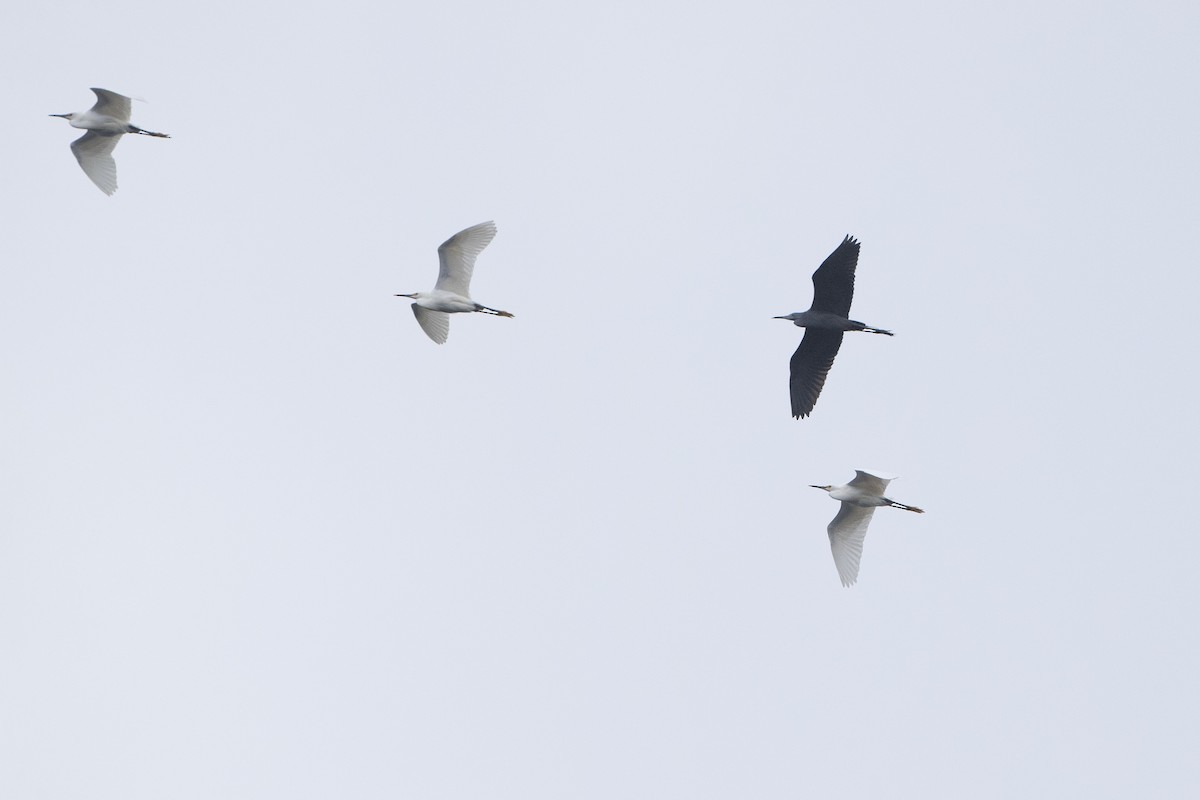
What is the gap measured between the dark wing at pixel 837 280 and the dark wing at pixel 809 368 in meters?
1.04

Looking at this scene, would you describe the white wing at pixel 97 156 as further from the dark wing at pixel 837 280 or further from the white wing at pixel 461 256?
the dark wing at pixel 837 280

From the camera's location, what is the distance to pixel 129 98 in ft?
96.4

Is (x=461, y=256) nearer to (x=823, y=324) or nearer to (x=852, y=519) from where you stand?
(x=823, y=324)

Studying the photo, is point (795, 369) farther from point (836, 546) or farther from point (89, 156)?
point (89, 156)

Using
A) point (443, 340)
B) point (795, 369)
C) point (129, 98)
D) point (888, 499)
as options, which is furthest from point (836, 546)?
point (129, 98)

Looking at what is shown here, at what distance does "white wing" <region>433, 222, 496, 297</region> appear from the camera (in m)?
28.2

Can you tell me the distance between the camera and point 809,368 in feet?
100

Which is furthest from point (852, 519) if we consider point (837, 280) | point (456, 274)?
point (456, 274)

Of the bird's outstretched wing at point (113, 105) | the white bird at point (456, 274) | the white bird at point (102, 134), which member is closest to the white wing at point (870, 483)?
the white bird at point (456, 274)

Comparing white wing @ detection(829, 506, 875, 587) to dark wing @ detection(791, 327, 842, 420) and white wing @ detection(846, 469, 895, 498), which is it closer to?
white wing @ detection(846, 469, 895, 498)

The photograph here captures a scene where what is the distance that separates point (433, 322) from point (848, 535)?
8.71m

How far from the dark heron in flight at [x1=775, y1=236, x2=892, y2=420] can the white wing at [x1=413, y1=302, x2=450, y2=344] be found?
21.9 feet

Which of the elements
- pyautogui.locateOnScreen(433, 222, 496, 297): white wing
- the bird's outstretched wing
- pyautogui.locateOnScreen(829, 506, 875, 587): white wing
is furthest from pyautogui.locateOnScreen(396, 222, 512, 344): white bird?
pyautogui.locateOnScreen(829, 506, 875, 587): white wing

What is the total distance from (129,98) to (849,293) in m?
14.2
